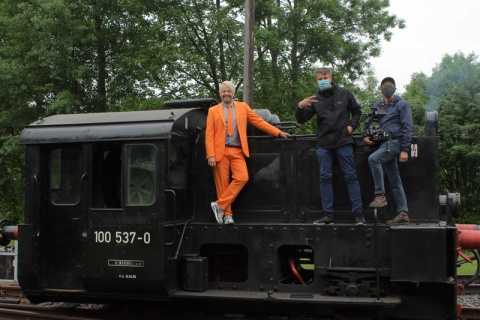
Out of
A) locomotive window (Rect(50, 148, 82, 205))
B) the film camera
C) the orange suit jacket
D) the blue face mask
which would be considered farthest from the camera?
locomotive window (Rect(50, 148, 82, 205))

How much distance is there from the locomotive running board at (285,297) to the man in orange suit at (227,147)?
87 cm

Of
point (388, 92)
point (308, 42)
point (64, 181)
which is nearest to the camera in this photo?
point (388, 92)

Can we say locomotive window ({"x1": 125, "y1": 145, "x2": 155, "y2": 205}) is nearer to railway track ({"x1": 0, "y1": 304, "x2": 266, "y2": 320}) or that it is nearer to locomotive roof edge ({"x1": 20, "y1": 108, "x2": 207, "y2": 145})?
locomotive roof edge ({"x1": 20, "y1": 108, "x2": 207, "y2": 145})

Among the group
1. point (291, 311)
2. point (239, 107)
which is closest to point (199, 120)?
point (239, 107)

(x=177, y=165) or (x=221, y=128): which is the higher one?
(x=221, y=128)

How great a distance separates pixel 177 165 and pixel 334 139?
194 cm

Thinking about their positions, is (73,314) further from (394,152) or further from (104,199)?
(394,152)

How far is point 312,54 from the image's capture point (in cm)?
1914

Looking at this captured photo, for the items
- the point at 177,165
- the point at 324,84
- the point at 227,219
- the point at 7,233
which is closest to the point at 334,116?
the point at 324,84

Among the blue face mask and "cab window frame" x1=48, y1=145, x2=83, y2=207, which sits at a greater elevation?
the blue face mask

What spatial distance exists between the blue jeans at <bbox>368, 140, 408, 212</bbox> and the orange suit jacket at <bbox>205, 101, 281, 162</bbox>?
1226mm

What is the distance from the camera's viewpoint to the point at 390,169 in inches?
204

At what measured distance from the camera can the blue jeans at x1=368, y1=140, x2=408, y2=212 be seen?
512cm

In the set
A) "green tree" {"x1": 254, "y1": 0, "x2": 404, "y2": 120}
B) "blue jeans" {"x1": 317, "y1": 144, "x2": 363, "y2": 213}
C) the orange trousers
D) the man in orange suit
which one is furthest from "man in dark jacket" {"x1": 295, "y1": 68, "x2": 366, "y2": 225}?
"green tree" {"x1": 254, "y1": 0, "x2": 404, "y2": 120}
